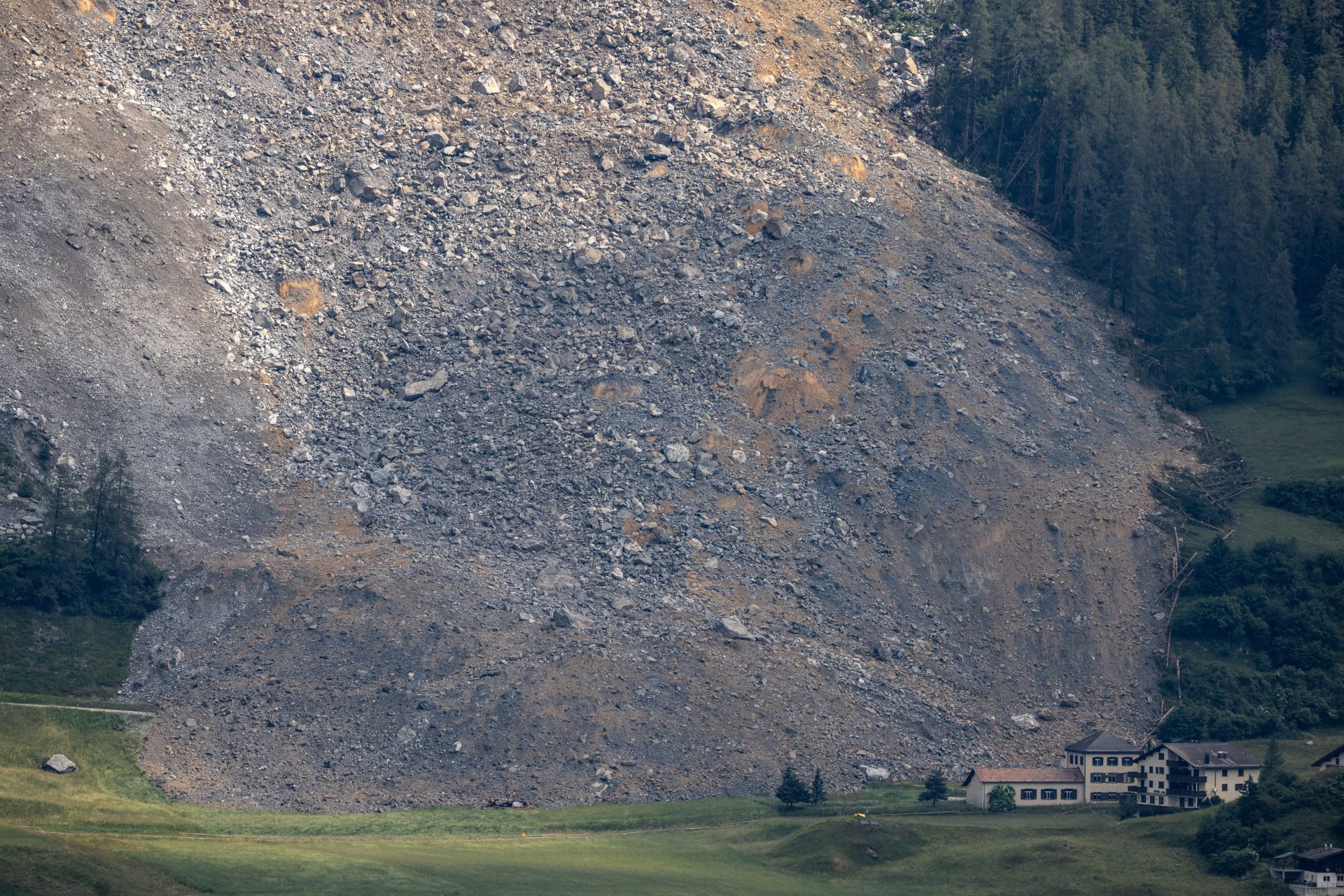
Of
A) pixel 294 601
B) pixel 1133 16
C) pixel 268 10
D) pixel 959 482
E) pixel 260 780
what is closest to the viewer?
pixel 260 780

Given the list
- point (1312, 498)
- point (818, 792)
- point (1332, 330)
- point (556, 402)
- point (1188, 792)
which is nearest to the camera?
point (1188, 792)

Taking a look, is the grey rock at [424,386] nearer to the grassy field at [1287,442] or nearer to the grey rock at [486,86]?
the grey rock at [486,86]

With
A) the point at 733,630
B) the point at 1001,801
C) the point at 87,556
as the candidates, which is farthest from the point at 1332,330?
the point at 87,556

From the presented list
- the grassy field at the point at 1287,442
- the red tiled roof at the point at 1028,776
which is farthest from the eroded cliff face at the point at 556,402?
the grassy field at the point at 1287,442

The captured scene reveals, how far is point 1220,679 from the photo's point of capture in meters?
80.8

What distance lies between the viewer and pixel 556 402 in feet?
285

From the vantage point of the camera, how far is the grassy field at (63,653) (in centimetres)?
7481

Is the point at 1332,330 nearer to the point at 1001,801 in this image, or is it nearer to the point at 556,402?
the point at 1001,801

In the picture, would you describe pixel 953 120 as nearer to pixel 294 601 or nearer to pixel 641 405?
pixel 641 405

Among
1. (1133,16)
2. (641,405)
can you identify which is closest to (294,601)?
(641,405)

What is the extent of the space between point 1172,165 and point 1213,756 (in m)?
50.1

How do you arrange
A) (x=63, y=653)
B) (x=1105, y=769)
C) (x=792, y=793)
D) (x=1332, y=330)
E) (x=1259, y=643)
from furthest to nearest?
1. (x=1332, y=330)
2. (x=1259, y=643)
3. (x=63, y=653)
4. (x=1105, y=769)
5. (x=792, y=793)

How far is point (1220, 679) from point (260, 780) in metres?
48.3

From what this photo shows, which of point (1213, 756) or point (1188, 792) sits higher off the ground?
point (1213, 756)
